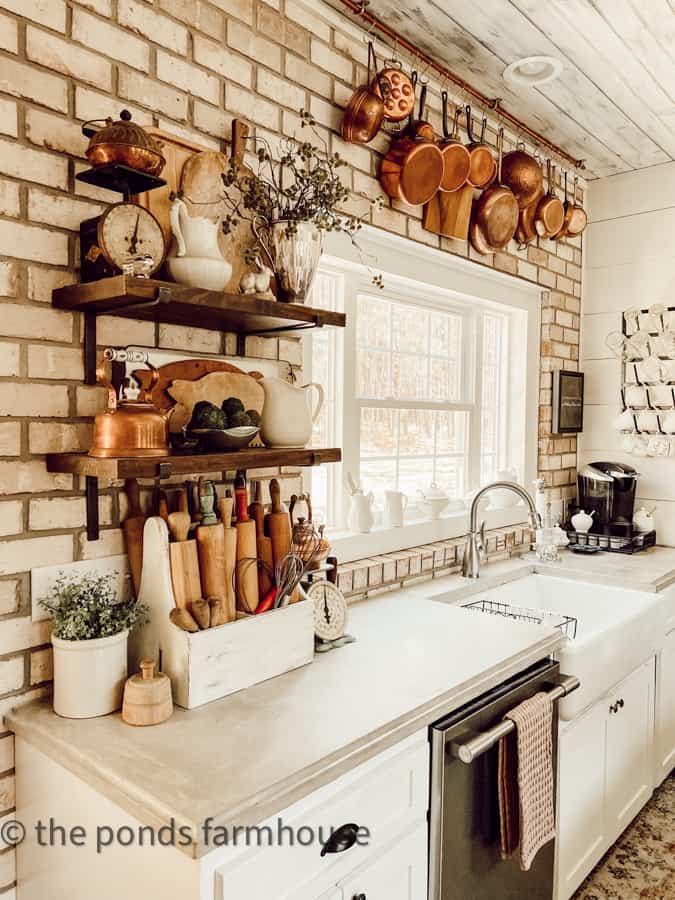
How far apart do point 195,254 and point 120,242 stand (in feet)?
0.56

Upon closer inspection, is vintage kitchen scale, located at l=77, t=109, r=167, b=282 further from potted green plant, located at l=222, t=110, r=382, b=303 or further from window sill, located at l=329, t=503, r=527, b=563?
window sill, located at l=329, t=503, r=527, b=563

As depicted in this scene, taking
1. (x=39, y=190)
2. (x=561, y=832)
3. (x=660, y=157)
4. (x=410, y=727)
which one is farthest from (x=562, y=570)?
(x=39, y=190)

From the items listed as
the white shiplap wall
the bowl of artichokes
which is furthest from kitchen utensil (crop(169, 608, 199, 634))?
the white shiplap wall

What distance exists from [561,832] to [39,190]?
2.12m

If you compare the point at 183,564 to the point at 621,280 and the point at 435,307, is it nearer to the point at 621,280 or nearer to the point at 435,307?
the point at 435,307

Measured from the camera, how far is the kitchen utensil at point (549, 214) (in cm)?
304

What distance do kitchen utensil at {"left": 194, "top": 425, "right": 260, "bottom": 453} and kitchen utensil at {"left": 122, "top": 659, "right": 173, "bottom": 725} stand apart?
1.56 ft

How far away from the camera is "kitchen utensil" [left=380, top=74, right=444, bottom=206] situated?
7.52ft

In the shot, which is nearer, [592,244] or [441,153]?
[441,153]

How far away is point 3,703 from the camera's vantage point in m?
1.40

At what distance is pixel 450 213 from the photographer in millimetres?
2572

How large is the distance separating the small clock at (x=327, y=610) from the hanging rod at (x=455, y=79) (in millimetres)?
1704

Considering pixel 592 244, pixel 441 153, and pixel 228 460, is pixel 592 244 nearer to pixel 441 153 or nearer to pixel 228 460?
pixel 441 153

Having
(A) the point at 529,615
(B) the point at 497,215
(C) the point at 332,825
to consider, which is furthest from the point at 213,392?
(B) the point at 497,215
